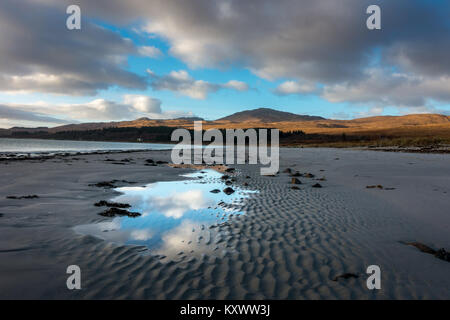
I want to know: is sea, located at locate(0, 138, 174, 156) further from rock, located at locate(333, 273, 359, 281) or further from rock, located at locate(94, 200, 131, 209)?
rock, located at locate(333, 273, 359, 281)

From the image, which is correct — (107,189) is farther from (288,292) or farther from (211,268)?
(288,292)

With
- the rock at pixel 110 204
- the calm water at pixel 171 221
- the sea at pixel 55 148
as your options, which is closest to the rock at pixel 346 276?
the calm water at pixel 171 221

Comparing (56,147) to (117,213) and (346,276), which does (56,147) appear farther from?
(346,276)

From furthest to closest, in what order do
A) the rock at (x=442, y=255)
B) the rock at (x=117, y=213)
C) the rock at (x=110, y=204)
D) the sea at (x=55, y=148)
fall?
the sea at (x=55, y=148)
the rock at (x=110, y=204)
the rock at (x=117, y=213)
the rock at (x=442, y=255)

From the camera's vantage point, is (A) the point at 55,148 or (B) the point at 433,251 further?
(A) the point at 55,148

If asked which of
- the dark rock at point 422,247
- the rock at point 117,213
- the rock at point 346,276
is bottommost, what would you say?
the rock at point 346,276

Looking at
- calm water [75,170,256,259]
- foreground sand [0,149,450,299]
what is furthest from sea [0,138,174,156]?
foreground sand [0,149,450,299]

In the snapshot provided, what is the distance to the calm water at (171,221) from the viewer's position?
5.71 meters

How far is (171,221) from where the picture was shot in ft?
24.5

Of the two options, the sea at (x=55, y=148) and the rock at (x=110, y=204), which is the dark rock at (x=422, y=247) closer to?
the rock at (x=110, y=204)

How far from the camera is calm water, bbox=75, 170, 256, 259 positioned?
5711mm

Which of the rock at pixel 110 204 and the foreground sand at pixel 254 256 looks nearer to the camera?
the foreground sand at pixel 254 256

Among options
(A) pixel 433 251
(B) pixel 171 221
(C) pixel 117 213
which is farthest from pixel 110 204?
(A) pixel 433 251
